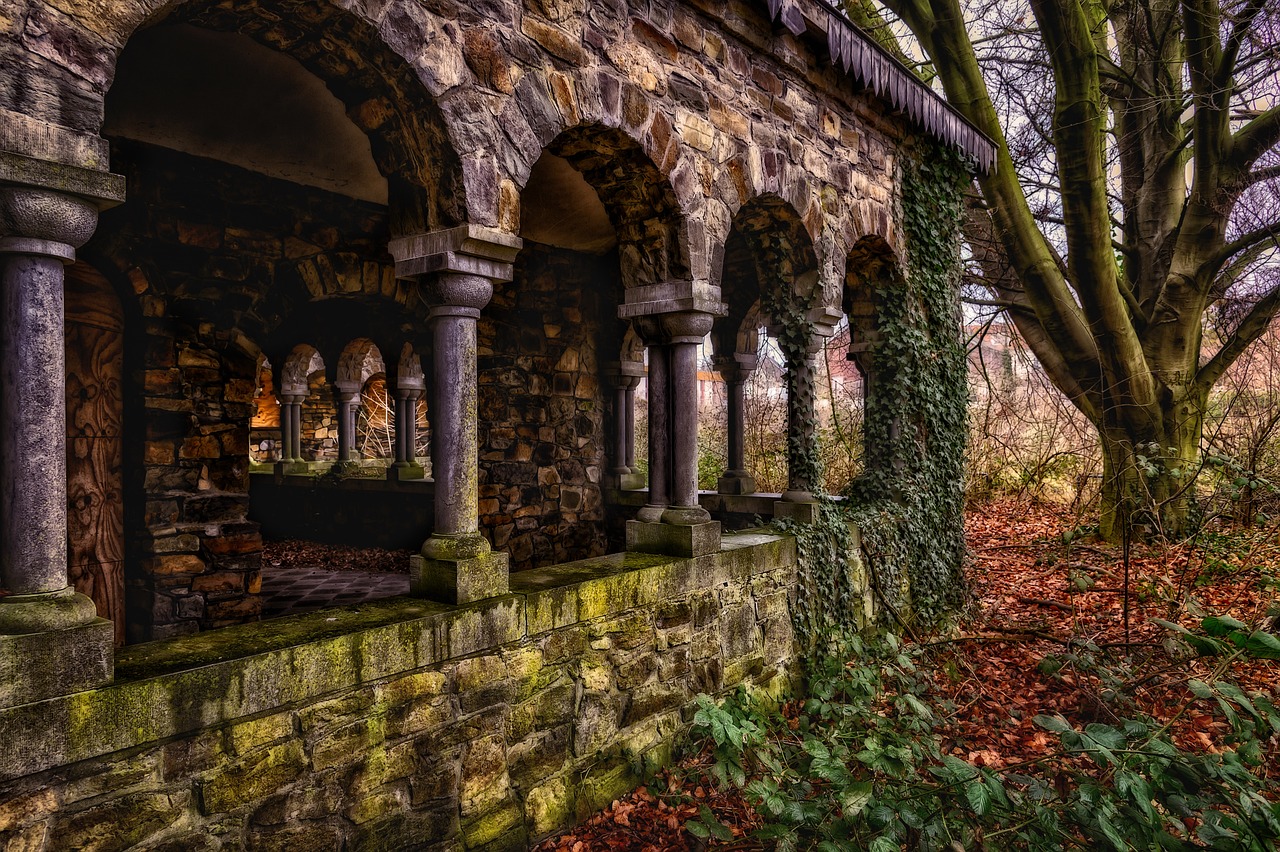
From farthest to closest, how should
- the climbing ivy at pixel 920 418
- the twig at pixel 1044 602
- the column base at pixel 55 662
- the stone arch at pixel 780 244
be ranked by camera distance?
the twig at pixel 1044 602 < the climbing ivy at pixel 920 418 < the stone arch at pixel 780 244 < the column base at pixel 55 662

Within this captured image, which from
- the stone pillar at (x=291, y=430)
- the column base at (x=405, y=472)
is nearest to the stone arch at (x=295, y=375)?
the stone pillar at (x=291, y=430)

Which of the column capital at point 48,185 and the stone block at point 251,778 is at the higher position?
the column capital at point 48,185

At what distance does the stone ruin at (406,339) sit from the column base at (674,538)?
0.04 m

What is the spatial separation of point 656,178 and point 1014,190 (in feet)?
16.2

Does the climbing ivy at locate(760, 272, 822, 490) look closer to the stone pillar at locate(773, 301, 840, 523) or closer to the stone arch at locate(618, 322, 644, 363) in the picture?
the stone pillar at locate(773, 301, 840, 523)

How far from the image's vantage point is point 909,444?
18.8ft

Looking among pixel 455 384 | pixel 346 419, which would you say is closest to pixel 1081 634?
pixel 455 384

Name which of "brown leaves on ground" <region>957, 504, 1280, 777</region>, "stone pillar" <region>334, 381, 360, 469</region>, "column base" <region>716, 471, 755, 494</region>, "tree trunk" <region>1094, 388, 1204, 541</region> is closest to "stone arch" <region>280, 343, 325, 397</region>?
"stone pillar" <region>334, 381, 360, 469</region>

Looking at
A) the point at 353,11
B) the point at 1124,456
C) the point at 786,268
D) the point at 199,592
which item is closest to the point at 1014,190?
the point at 1124,456

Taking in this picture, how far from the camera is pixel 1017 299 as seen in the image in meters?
8.36

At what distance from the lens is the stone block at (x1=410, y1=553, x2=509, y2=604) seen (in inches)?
110

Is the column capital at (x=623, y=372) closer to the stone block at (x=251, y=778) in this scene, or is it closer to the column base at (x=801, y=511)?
the column base at (x=801, y=511)

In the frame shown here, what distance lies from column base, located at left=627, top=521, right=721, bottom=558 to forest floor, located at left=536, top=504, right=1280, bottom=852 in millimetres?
982

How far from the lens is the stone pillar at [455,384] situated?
2861mm
